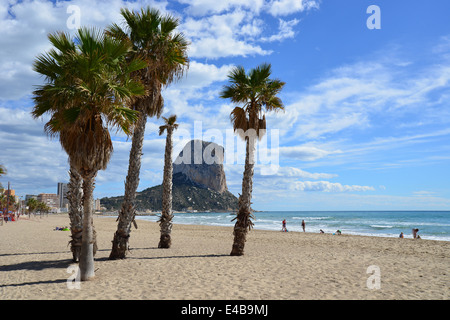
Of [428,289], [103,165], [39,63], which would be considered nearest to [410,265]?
[428,289]

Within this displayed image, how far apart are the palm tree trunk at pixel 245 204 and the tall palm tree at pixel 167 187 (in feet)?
12.9

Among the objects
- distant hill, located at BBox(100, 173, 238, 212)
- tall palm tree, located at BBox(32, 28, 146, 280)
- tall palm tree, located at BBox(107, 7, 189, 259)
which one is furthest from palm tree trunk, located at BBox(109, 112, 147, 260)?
distant hill, located at BBox(100, 173, 238, 212)

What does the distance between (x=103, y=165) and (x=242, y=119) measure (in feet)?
23.7

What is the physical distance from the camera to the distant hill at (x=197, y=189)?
577 feet

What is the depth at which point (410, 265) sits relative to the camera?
11836mm

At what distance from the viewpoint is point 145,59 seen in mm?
11992

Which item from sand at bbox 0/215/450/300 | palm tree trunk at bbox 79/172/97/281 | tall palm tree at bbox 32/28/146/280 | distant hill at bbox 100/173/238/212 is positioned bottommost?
distant hill at bbox 100/173/238/212

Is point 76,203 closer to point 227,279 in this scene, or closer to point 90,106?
point 90,106

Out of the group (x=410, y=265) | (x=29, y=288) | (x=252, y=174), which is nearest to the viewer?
(x=29, y=288)

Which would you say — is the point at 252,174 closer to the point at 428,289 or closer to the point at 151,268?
the point at 151,268

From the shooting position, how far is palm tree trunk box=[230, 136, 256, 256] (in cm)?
1356

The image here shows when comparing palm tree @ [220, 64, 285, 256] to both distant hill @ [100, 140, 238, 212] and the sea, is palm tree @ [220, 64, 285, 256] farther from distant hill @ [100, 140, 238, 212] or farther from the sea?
distant hill @ [100, 140, 238, 212]

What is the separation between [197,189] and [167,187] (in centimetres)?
17133

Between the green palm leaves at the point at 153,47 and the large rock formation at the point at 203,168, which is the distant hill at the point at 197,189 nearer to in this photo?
the large rock formation at the point at 203,168
